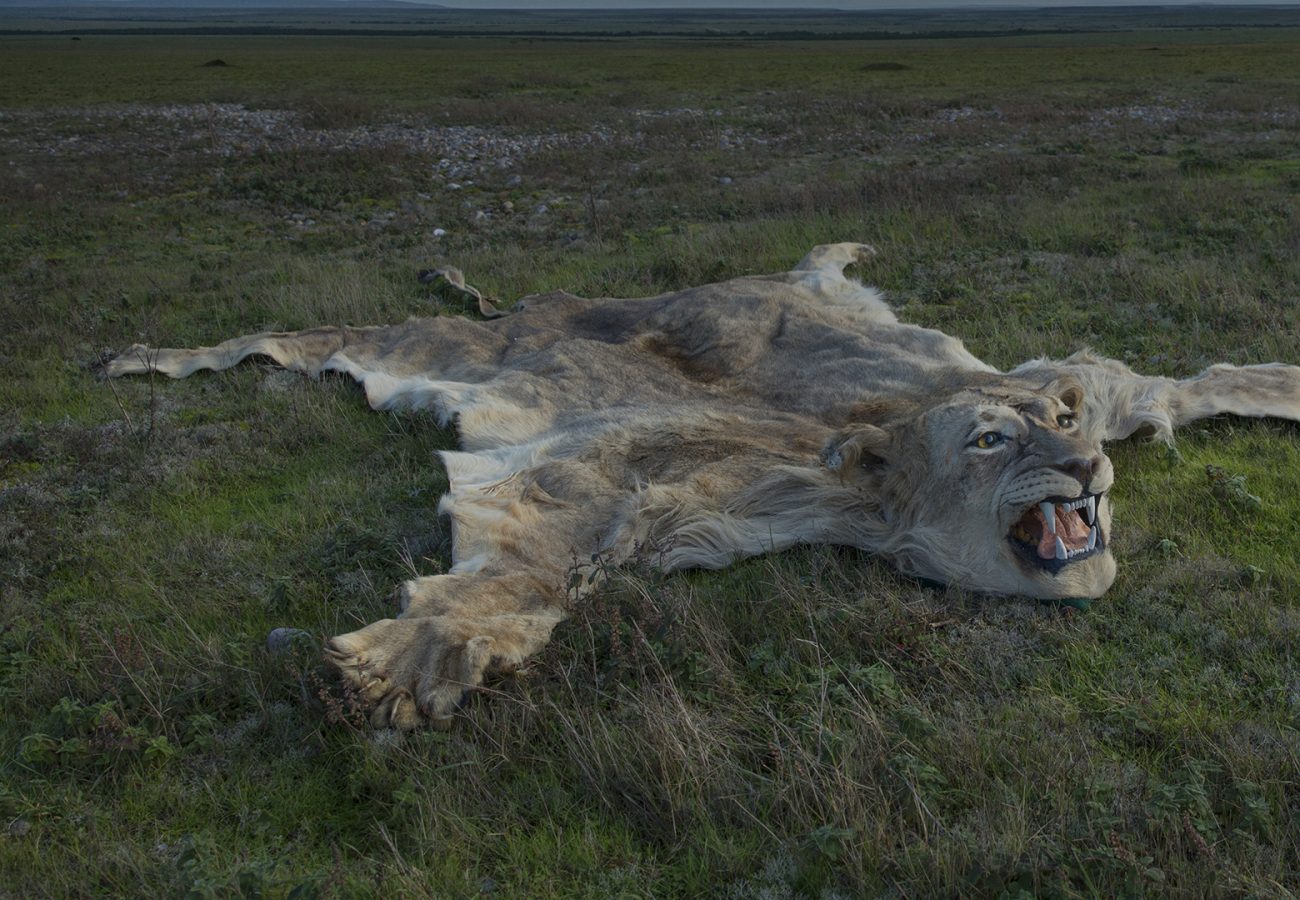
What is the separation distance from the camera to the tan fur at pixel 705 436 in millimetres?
4648

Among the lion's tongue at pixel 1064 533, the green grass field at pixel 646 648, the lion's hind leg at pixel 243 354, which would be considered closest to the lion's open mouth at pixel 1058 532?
the lion's tongue at pixel 1064 533

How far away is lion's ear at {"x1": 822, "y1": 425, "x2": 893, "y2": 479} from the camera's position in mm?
5422

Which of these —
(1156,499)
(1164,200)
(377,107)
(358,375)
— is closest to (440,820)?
(1156,499)

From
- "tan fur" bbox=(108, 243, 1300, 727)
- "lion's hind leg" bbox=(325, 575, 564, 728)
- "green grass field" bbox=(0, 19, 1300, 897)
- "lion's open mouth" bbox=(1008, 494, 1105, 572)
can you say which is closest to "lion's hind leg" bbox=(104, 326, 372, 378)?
"tan fur" bbox=(108, 243, 1300, 727)

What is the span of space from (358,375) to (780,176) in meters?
12.4

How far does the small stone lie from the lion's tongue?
11.3 ft

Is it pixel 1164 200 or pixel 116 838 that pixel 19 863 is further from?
pixel 1164 200

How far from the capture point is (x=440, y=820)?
3588 millimetres

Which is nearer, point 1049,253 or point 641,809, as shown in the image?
point 641,809

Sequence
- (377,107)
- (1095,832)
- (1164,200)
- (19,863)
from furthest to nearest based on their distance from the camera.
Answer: (377,107) < (1164,200) < (19,863) < (1095,832)

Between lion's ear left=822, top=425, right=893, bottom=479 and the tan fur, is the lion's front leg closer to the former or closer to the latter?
the tan fur

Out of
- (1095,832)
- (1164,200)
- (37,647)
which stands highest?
(1164,200)

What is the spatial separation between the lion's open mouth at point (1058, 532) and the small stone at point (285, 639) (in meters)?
3.38

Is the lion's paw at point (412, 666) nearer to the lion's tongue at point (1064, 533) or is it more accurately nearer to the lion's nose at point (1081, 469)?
the lion's tongue at point (1064, 533)
